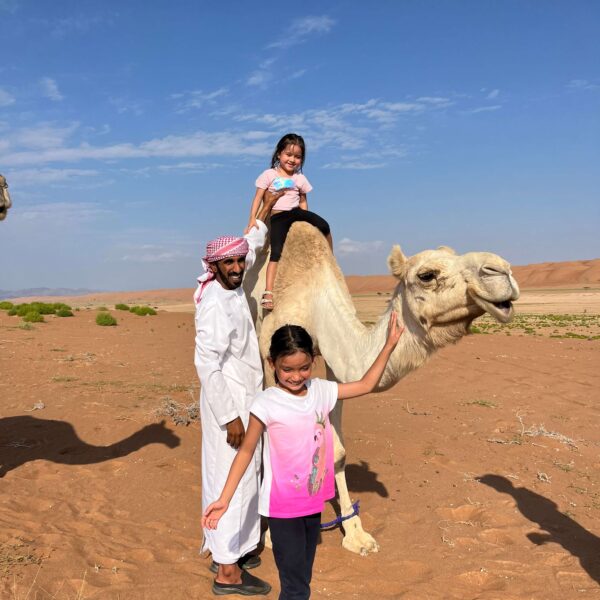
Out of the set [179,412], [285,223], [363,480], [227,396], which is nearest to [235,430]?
[227,396]

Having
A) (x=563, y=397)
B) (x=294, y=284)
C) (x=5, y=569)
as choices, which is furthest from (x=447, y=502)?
(x=563, y=397)

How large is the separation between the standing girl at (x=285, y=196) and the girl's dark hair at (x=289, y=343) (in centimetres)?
221

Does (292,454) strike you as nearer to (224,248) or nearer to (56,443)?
(224,248)

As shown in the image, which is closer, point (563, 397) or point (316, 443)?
point (316, 443)

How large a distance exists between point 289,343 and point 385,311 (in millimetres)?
1773

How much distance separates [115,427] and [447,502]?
411 cm

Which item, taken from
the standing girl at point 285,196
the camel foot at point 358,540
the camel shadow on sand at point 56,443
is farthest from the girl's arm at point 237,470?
the camel shadow on sand at point 56,443

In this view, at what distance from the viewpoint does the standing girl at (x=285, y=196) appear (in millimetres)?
5086

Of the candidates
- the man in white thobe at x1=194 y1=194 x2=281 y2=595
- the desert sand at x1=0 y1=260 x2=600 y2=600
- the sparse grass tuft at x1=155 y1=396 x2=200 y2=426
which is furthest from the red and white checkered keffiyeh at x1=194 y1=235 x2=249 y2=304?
the sparse grass tuft at x1=155 y1=396 x2=200 y2=426

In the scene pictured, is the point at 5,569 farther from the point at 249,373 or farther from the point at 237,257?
the point at 237,257

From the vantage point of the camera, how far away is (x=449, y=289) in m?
3.52

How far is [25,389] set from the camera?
922 cm

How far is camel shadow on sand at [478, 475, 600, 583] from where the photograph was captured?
14.4ft

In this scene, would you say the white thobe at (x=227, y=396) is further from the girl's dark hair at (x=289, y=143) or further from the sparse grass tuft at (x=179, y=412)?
the sparse grass tuft at (x=179, y=412)
